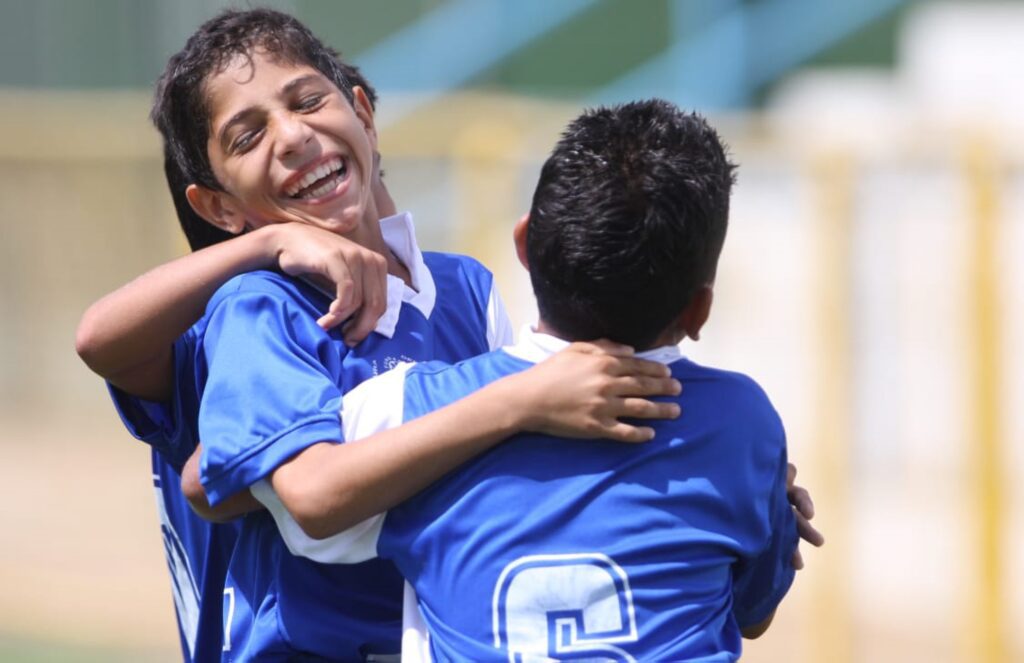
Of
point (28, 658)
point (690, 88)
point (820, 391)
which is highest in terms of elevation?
point (690, 88)

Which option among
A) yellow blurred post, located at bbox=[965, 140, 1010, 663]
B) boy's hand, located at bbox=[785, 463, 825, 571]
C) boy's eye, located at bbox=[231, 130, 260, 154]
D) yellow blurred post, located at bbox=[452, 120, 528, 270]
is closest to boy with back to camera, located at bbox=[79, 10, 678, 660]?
boy's eye, located at bbox=[231, 130, 260, 154]

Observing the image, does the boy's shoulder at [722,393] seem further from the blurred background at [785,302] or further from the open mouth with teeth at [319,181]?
the blurred background at [785,302]

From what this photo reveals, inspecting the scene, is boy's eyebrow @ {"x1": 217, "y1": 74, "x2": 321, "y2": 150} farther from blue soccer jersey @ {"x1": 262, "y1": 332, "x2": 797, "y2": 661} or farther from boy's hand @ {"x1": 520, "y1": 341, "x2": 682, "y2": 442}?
boy's hand @ {"x1": 520, "y1": 341, "x2": 682, "y2": 442}

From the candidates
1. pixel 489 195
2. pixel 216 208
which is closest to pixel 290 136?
pixel 216 208

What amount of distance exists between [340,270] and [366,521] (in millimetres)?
389

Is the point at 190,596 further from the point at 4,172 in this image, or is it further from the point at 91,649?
the point at 4,172

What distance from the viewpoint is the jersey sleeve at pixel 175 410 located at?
101 inches

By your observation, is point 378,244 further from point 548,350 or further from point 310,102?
point 548,350

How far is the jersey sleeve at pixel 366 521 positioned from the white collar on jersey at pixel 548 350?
169 mm

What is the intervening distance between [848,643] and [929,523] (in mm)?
556

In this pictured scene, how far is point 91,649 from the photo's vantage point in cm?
743

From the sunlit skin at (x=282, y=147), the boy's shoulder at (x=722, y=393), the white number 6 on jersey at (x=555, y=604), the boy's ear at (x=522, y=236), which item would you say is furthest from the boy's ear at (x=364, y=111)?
the white number 6 on jersey at (x=555, y=604)

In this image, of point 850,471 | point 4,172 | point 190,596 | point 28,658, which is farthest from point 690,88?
point 190,596

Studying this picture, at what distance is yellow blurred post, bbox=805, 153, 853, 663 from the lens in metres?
6.43
